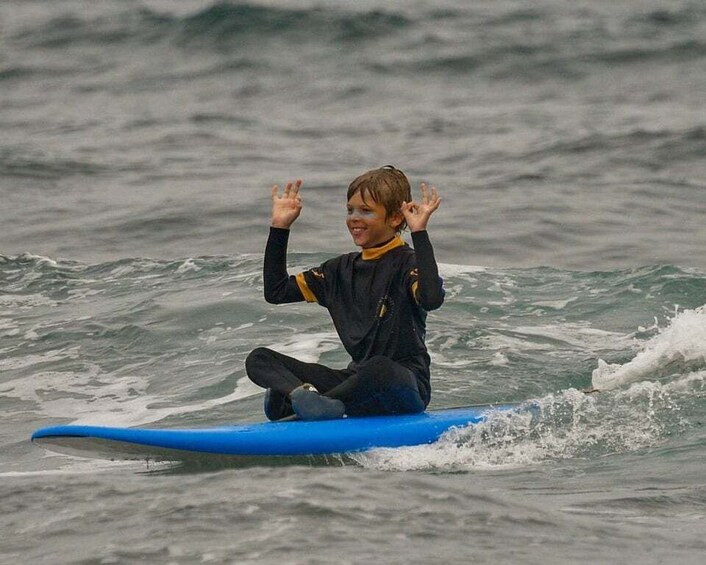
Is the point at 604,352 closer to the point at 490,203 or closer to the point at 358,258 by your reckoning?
the point at 358,258

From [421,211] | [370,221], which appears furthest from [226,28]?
[421,211]

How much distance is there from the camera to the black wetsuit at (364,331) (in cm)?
637

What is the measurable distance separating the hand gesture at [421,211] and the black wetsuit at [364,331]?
211 millimetres

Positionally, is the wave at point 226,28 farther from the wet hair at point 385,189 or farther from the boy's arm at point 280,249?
the wet hair at point 385,189

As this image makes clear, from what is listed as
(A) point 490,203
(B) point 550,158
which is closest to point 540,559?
A: (A) point 490,203

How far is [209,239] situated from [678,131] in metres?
6.92

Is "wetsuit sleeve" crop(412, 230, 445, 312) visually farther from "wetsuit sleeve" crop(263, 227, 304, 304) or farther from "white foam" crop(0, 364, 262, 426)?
"white foam" crop(0, 364, 262, 426)

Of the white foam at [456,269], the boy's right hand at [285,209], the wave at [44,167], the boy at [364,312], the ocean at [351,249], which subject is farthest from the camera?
the wave at [44,167]

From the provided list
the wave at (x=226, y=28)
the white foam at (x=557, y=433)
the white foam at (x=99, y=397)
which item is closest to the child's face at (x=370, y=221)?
the white foam at (x=557, y=433)

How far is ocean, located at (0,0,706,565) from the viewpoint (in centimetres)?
452

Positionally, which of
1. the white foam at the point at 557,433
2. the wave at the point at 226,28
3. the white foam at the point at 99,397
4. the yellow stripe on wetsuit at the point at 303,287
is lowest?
the white foam at the point at 557,433

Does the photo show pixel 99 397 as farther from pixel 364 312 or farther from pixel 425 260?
pixel 425 260

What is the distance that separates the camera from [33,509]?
4730mm

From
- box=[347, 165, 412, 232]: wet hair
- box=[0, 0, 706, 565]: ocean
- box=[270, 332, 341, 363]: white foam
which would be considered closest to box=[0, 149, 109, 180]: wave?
box=[0, 0, 706, 565]: ocean
